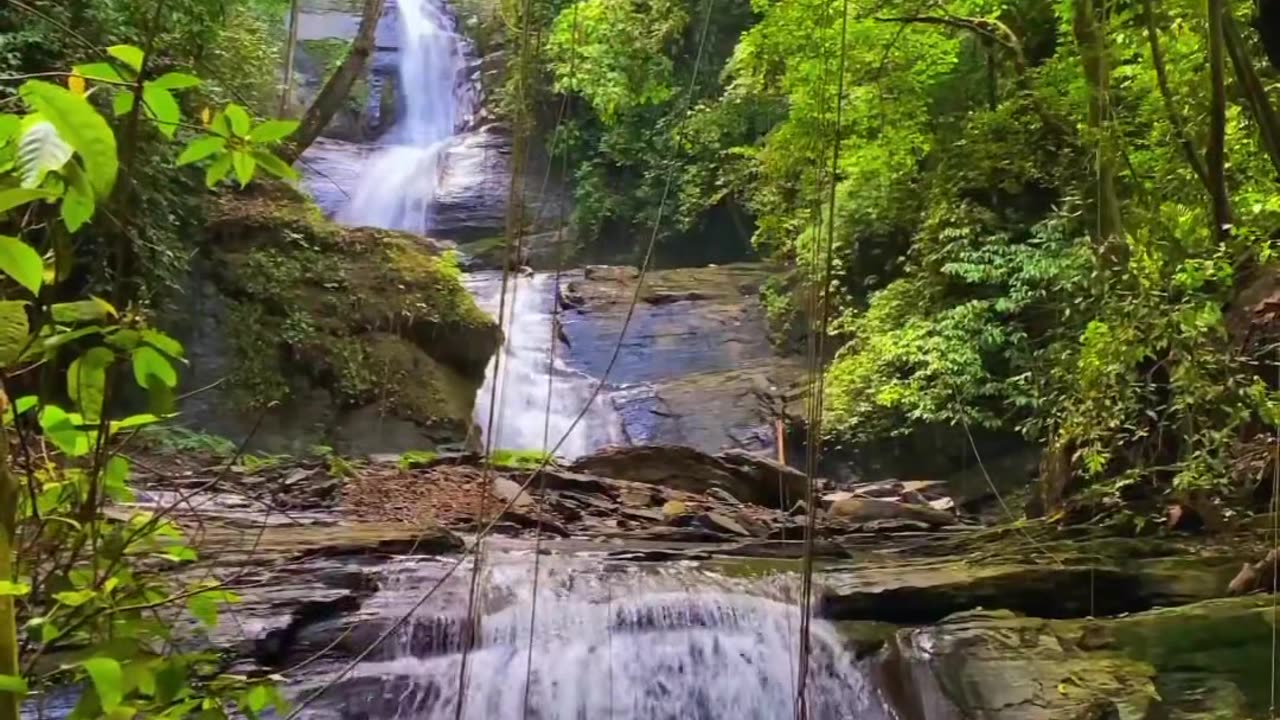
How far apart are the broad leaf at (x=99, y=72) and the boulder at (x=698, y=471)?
7.29 m

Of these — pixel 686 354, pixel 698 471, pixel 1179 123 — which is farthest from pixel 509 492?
pixel 686 354

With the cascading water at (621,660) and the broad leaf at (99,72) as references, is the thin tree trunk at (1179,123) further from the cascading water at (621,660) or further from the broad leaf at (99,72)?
the broad leaf at (99,72)

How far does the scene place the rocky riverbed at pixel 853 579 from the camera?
3877mm

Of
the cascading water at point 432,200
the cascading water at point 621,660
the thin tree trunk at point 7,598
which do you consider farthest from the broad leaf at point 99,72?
A: the cascading water at point 432,200

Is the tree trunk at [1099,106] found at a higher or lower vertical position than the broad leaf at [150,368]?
higher

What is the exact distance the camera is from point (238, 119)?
113 cm

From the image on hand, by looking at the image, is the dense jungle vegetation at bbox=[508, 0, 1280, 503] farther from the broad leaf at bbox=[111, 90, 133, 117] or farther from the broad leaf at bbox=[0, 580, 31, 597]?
the broad leaf at bbox=[0, 580, 31, 597]

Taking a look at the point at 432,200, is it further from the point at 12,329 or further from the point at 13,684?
the point at 13,684

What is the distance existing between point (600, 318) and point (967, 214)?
17.4 ft

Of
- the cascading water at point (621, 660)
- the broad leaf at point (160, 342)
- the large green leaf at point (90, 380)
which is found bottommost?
the cascading water at point (621, 660)

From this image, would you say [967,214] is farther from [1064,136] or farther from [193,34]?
[193,34]

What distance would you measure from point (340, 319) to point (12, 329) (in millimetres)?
8985

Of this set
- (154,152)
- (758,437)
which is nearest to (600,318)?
(758,437)

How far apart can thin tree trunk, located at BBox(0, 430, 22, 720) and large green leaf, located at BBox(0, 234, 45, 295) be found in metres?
0.22
